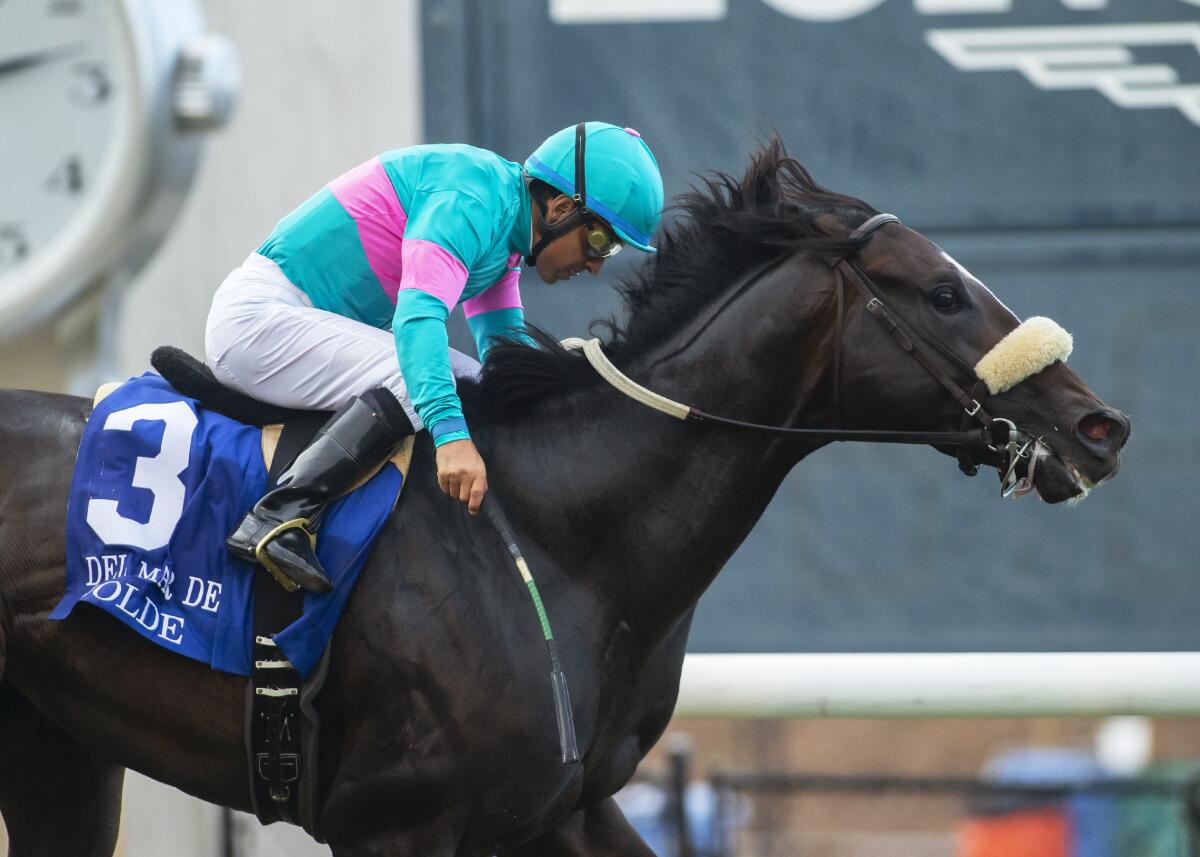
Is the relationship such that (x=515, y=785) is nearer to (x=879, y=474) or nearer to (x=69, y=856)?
(x=69, y=856)

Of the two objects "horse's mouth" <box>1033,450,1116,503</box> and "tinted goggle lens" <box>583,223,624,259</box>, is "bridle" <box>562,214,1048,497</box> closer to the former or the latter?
"horse's mouth" <box>1033,450,1116,503</box>

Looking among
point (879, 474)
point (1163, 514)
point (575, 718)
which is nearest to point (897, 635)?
point (879, 474)

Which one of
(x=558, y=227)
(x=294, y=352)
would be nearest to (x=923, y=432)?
(x=558, y=227)

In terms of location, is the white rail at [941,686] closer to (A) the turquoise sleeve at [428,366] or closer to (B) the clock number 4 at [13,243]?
(A) the turquoise sleeve at [428,366]

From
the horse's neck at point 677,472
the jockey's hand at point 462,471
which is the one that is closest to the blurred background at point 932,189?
the horse's neck at point 677,472

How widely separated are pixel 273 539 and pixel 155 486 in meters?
0.27

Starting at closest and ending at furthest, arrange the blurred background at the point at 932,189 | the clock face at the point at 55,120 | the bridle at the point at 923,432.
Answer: the bridle at the point at 923,432 → the clock face at the point at 55,120 → the blurred background at the point at 932,189

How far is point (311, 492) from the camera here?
2.67 meters

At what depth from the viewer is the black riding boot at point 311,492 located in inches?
104

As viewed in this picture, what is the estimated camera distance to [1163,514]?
5469 mm

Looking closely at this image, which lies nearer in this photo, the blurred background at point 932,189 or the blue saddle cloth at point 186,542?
the blue saddle cloth at point 186,542

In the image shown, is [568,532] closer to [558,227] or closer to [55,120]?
[558,227]

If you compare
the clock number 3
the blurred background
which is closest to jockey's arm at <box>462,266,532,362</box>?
the clock number 3

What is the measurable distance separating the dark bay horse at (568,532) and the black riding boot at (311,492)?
113 millimetres
